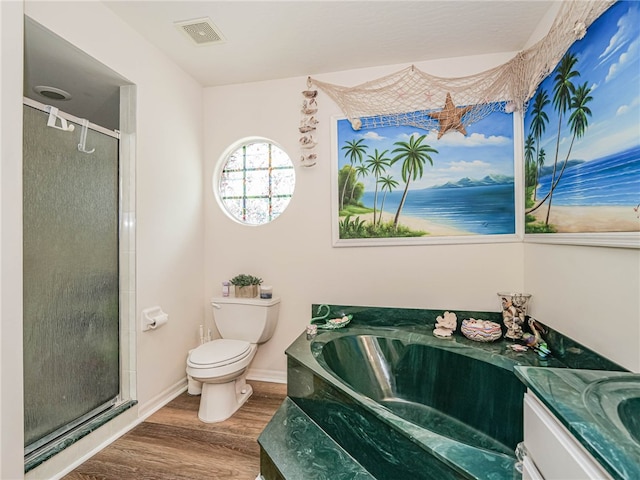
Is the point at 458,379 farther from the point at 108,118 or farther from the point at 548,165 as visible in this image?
the point at 108,118

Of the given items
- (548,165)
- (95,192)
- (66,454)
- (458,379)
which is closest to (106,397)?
(66,454)

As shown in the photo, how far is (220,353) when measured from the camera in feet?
6.75

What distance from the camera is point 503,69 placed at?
2.19 m

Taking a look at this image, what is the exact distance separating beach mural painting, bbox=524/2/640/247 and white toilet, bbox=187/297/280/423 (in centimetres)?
200

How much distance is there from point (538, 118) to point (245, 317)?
2.45 metres

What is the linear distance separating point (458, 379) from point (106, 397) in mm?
2125

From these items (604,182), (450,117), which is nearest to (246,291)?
(450,117)

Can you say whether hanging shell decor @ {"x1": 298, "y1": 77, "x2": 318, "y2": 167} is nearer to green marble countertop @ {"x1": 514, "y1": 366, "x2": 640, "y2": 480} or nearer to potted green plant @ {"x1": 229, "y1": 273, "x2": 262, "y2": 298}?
potted green plant @ {"x1": 229, "y1": 273, "x2": 262, "y2": 298}

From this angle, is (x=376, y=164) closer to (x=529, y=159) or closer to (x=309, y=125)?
(x=309, y=125)

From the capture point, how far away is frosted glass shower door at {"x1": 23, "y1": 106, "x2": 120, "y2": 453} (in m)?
1.47

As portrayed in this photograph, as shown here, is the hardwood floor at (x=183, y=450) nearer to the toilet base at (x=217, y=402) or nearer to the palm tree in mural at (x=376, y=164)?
the toilet base at (x=217, y=402)

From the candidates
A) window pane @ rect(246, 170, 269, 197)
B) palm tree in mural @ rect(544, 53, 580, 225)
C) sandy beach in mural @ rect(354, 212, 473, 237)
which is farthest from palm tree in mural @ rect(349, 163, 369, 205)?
palm tree in mural @ rect(544, 53, 580, 225)

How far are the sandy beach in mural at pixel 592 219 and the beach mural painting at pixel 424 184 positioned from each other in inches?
16.0

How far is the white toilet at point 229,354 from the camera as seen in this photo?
1.97m
